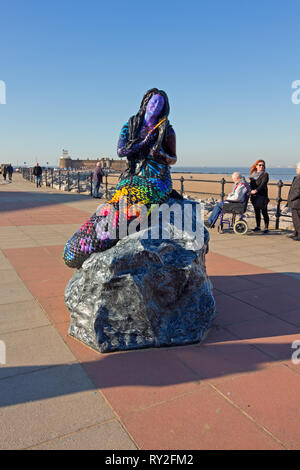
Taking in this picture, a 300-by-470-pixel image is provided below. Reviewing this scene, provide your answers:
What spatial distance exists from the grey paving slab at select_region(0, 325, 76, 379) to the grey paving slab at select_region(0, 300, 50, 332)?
105 mm

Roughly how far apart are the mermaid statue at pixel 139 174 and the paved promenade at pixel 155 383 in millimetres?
803

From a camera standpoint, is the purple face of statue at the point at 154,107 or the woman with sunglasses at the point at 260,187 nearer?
the purple face of statue at the point at 154,107

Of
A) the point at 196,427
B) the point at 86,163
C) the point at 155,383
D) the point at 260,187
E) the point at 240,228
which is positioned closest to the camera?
the point at 196,427

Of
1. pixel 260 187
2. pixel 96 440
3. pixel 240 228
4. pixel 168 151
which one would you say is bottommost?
pixel 96 440

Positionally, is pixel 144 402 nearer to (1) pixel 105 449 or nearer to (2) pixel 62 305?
(1) pixel 105 449

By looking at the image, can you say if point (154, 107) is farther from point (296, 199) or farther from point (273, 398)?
point (296, 199)

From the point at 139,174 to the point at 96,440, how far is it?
2.33 meters

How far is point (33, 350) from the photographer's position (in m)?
2.86

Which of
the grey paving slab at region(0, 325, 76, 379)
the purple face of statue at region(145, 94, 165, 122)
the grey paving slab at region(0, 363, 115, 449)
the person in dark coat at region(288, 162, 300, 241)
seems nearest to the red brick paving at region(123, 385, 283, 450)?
the grey paving slab at region(0, 363, 115, 449)

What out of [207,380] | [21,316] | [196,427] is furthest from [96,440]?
[21,316]

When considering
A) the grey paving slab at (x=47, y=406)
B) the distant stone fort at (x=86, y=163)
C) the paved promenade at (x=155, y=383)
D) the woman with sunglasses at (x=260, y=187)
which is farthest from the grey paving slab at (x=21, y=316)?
the distant stone fort at (x=86, y=163)

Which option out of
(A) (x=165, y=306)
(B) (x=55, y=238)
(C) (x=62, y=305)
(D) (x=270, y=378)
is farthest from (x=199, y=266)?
(B) (x=55, y=238)

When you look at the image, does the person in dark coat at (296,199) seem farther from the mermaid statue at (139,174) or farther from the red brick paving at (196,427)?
the red brick paving at (196,427)

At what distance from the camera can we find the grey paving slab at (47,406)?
1949mm
